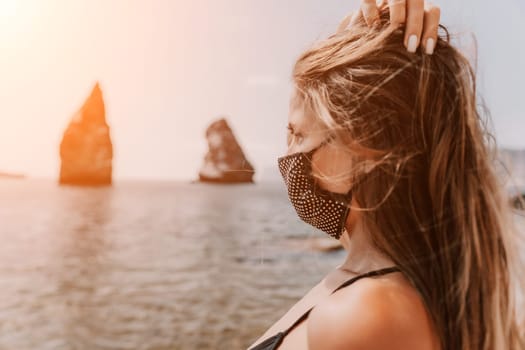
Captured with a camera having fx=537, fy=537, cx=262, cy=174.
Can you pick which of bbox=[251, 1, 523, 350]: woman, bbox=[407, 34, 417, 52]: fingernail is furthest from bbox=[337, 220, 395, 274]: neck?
bbox=[407, 34, 417, 52]: fingernail

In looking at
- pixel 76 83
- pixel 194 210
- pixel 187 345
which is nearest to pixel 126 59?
pixel 76 83

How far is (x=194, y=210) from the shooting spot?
42125mm

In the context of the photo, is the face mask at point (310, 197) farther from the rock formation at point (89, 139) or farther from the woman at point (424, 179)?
the rock formation at point (89, 139)

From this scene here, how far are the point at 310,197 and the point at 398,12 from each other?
0.29 meters

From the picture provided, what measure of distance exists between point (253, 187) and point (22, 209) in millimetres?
21285

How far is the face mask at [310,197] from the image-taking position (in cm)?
78

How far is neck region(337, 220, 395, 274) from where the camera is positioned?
71 centimetres

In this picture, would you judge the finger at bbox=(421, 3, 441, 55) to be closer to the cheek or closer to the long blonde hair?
the long blonde hair

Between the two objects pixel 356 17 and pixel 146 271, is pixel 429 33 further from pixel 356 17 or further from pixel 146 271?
pixel 146 271

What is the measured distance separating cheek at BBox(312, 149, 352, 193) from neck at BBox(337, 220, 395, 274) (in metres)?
0.07

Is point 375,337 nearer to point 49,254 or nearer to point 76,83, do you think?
point 49,254

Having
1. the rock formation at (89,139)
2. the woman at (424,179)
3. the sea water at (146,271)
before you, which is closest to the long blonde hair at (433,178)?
the woman at (424,179)

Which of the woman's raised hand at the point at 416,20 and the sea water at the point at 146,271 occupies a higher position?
the woman's raised hand at the point at 416,20

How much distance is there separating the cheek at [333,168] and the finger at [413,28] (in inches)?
6.4
